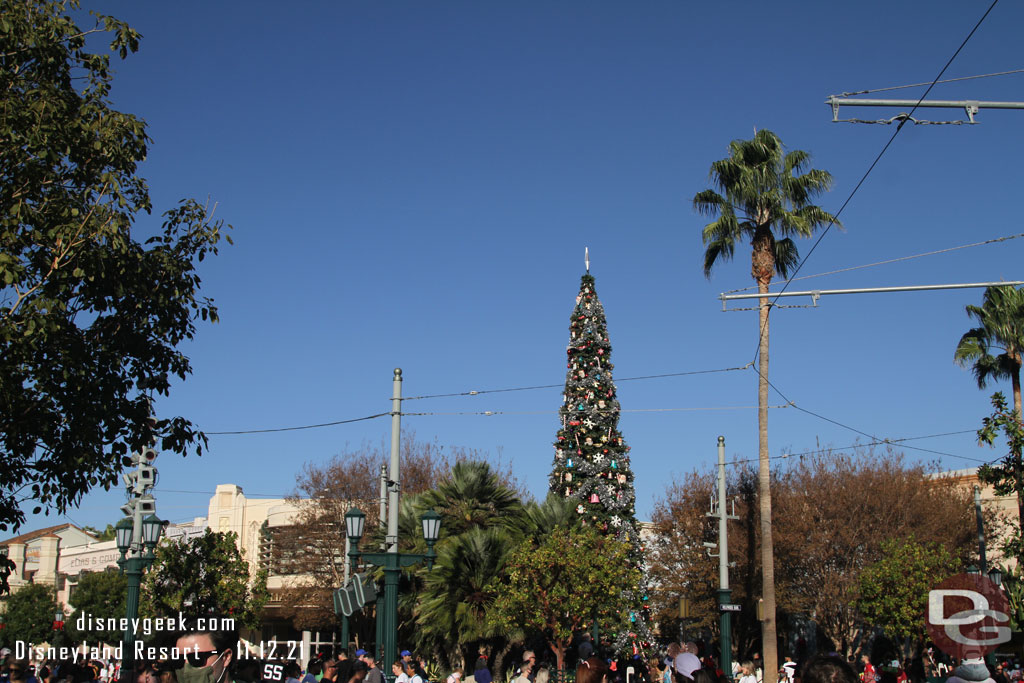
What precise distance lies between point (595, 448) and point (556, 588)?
25.4 ft

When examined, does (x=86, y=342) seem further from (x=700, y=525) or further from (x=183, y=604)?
(x=700, y=525)

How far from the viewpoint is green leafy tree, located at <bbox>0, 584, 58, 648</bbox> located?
184 ft

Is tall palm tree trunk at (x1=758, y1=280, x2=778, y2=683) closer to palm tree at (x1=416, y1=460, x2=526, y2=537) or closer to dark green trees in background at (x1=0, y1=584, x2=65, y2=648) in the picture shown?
palm tree at (x1=416, y1=460, x2=526, y2=537)

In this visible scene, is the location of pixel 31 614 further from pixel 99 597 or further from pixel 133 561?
pixel 133 561

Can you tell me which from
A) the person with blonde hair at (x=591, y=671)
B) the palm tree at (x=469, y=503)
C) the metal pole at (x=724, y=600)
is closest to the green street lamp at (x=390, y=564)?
the palm tree at (x=469, y=503)

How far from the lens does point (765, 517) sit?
27797mm

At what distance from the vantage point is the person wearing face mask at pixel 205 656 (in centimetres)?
670

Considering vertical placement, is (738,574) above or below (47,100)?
below

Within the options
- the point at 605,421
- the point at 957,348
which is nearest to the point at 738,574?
the point at 957,348

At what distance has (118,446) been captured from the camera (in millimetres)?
12477

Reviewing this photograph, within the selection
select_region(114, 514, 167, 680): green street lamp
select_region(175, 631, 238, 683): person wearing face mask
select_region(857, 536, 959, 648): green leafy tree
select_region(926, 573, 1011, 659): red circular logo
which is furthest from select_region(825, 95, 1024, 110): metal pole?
select_region(857, 536, 959, 648): green leafy tree

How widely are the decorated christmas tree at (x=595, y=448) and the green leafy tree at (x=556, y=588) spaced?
5081 millimetres

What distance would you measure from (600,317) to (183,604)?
1824cm

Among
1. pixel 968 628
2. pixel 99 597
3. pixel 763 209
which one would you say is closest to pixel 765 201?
pixel 763 209
